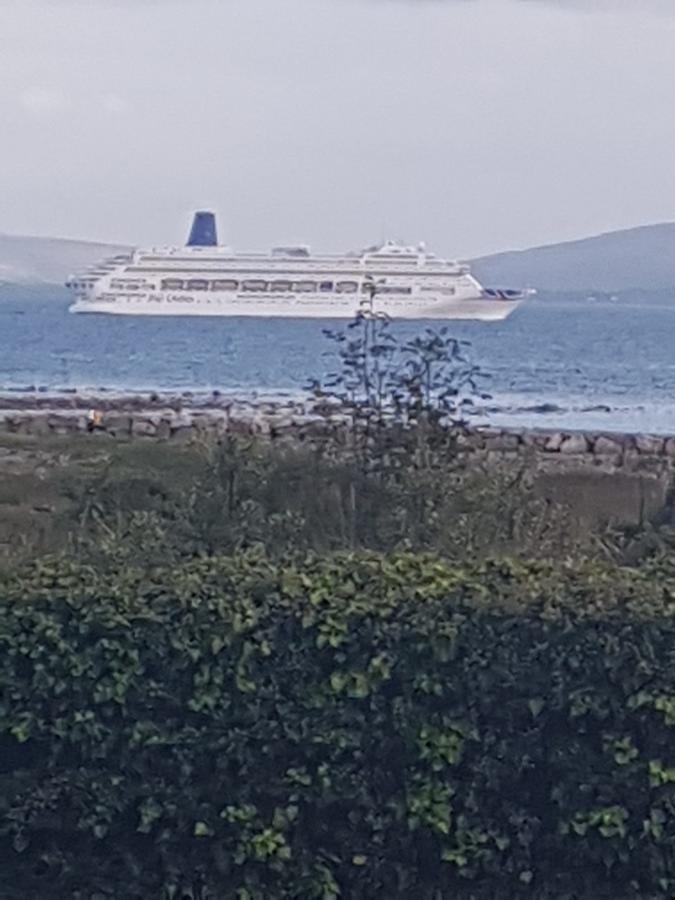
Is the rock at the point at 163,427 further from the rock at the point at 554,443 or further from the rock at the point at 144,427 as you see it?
the rock at the point at 554,443

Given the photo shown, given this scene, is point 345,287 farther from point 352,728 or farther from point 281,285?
point 352,728

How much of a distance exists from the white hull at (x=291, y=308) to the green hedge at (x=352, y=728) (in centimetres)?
7058

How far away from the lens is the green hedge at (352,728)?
5867 mm

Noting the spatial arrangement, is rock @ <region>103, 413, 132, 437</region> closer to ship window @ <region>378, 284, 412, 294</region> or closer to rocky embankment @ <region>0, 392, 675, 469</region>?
rocky embankment @ <region>0, 392, 675, 469</region>

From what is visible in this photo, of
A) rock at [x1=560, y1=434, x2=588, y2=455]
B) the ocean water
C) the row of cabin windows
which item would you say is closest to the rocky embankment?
rock at [x1=560, y1=434, x2=588, y2=455]

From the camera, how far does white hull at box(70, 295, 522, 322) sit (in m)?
79.0

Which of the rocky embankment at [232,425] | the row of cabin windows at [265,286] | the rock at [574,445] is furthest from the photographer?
the row of cabin windows at [265,286]

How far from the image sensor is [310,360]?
63562 millimetres

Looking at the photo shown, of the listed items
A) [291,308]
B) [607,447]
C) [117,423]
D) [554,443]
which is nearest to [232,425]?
[554,443]

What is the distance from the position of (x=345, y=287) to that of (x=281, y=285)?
421 cm

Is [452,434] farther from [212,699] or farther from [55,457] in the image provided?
[55,457]

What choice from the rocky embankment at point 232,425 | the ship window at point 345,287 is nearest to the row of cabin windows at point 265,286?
the ship window at point 345,287

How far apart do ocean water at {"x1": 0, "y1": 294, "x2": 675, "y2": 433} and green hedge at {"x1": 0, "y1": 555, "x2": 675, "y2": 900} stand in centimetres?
1582

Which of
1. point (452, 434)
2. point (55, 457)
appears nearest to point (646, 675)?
point (452, 434)
